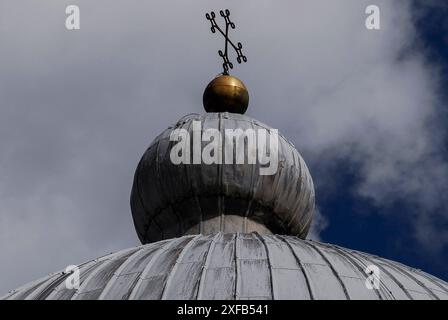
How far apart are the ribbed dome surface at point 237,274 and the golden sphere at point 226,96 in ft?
17.9

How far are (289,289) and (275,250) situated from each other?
5.23 feet

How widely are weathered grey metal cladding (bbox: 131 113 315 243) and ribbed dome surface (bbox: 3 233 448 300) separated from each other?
2524mm

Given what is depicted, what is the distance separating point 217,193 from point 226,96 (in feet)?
10.0

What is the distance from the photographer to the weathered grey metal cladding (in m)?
26.5

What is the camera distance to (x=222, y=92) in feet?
95.1

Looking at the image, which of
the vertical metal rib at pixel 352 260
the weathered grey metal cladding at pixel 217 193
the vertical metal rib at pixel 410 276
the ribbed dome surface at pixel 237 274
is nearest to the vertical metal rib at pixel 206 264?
the ribbed dome surface at pixel 237 274

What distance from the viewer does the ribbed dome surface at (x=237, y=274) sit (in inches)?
836

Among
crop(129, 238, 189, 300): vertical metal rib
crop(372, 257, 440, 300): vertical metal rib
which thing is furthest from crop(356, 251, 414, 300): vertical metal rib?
crop(129, 238, 189, 300): vertical metal rib

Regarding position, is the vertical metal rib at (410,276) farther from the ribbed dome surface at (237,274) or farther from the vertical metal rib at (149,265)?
the vertical metal rib at (149,265)

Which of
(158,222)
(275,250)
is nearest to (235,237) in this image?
(275,250)

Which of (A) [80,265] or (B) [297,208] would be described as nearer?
(A) [80,265]

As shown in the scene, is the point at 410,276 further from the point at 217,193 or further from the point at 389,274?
the point at 217,193
